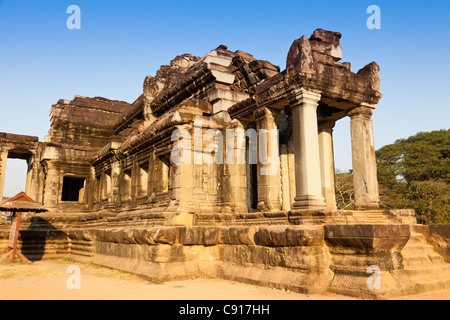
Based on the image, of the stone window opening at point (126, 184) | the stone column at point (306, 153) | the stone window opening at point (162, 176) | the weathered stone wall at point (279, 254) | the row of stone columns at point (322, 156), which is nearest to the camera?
the weathered stone wall at point (279, 254)

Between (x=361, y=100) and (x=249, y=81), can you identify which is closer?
(x=361, y=100)

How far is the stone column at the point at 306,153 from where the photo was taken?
7836mm

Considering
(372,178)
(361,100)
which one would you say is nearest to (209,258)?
(372,178)

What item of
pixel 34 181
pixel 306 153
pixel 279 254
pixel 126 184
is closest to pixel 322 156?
pixel 306 153

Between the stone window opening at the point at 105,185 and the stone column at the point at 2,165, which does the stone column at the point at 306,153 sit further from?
the stone column at the point at 2,165

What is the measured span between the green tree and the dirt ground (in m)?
22.2

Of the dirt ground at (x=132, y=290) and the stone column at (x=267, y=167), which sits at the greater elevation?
the stone column at (x=267, y=167)

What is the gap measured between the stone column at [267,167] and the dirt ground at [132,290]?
2.29m

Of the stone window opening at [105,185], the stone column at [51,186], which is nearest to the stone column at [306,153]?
the stone window opening at [105,185]

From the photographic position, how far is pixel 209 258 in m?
8.20

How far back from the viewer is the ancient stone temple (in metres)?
6.09

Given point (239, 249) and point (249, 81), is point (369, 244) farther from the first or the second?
point (249, 81)

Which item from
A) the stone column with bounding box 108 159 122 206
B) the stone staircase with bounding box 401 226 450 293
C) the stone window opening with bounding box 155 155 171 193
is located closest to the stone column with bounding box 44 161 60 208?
the stone column with bounding box 108 159 122 206
